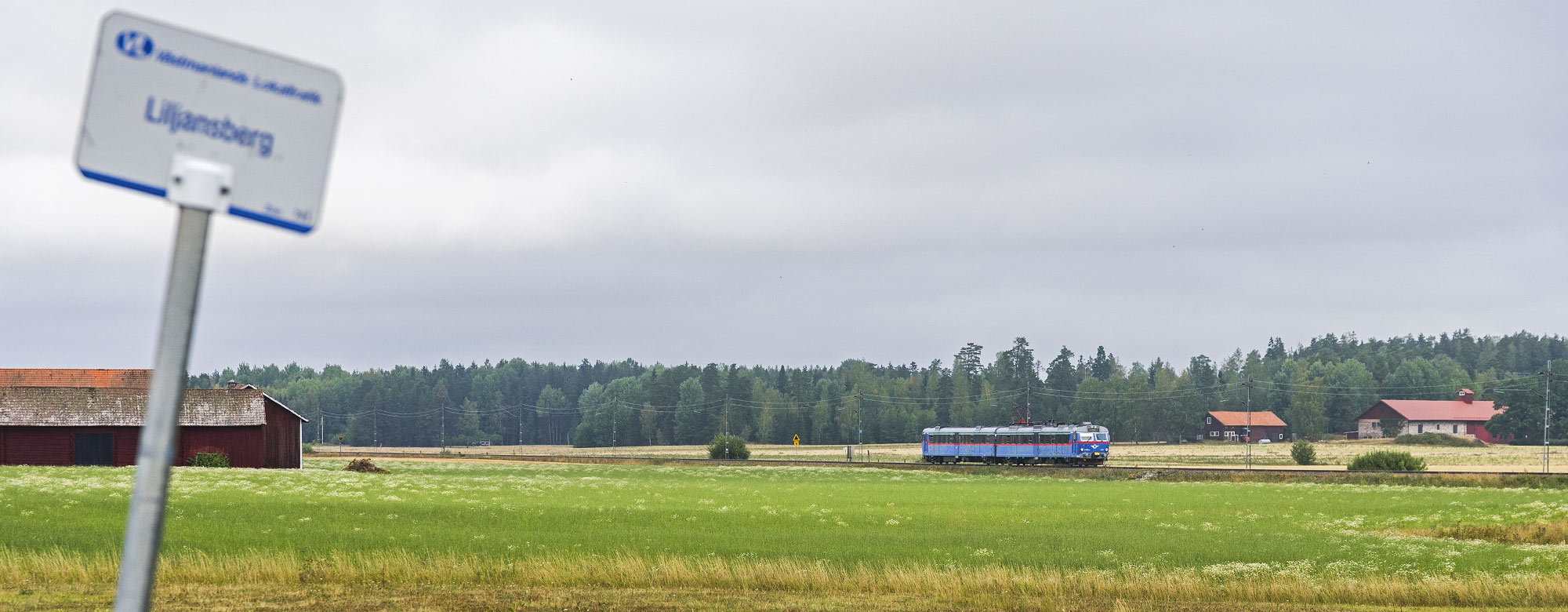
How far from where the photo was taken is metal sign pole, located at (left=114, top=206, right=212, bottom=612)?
13.0 ft

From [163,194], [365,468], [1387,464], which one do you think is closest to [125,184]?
[163,194]

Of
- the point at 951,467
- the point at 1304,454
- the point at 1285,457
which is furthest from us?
the point at 1285,457

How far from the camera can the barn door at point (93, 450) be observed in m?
72.9

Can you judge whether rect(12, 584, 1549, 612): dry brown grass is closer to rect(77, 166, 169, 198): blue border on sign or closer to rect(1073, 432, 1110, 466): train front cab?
rect(77, 166, 169, 198): blue border on sign

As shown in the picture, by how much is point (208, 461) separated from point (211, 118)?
76111 mm

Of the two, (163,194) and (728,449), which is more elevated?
(163,194)

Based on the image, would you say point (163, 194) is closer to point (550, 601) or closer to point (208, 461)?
point (550, 601)

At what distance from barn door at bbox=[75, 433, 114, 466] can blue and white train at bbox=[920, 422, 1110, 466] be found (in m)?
64.4

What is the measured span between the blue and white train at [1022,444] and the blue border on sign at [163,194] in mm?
95240

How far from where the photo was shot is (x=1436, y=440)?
182m

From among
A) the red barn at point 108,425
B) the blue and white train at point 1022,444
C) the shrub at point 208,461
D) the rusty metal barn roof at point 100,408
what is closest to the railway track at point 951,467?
the blue and white train at point 1022,444

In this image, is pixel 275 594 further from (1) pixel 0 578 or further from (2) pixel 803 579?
(2) pixel 803 579

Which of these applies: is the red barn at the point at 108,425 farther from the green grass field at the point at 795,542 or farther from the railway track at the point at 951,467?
the railway track at the point at 951,467

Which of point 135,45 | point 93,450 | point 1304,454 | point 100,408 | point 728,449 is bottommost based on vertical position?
point 93,450
